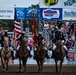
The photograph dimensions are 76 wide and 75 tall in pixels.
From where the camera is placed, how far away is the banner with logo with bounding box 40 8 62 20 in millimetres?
31078

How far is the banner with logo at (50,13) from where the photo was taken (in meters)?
31.1

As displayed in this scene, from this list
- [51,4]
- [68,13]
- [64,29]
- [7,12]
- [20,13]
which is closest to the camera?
[20,13]

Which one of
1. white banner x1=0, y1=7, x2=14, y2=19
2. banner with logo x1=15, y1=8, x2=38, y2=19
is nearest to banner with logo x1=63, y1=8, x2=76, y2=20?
banner with logo x1=15, y1=8, x2=38, y2=19

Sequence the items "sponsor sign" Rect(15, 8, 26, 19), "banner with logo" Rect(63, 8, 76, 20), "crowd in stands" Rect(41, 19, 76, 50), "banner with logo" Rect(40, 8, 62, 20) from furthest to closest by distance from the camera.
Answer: "banner with logo" Rect(63, 8, 76, 20), "banner with logo" Rect(40, 8, 62, 20), "sponsor sign" Rect(15, 8, 26, 19), "crowd in stands" Rect(41, 19, 76, 50)

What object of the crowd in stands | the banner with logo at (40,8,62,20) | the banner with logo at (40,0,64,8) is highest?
the banner with logo at (40,0,64,8)

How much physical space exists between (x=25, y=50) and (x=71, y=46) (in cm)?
914

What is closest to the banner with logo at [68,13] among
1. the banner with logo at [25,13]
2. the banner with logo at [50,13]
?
the banner with logo at [50,13]

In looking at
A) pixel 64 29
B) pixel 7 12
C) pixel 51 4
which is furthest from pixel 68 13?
pixel 7 12

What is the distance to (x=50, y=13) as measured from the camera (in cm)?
3144

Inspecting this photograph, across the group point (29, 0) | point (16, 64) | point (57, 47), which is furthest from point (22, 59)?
point (29, 0)

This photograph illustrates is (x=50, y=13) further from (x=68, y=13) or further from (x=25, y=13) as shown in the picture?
(x=25, y=13)

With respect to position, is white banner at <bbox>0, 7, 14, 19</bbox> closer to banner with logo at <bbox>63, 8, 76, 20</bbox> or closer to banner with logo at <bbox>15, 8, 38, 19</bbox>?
banner with logo at <bbox>15, 8, 38, 19</bbox>

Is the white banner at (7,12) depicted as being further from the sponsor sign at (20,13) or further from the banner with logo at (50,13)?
the banner with logo at (50,13)

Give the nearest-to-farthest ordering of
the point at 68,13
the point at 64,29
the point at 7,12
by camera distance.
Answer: the point at 7,12
the point at 68,13
the point at 64,29
